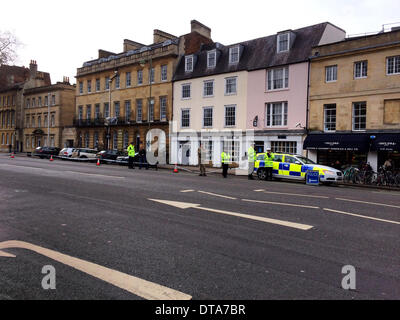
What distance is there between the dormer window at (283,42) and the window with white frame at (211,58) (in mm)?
6656

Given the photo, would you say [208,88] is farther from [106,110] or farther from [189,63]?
[106,110]

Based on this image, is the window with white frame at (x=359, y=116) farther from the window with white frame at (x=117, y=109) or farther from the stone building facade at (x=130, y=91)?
the window with white frame at (x=117, y=109)

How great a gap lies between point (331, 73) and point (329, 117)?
3.13m

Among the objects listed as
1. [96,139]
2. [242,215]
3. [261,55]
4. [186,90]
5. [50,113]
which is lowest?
[242,215]

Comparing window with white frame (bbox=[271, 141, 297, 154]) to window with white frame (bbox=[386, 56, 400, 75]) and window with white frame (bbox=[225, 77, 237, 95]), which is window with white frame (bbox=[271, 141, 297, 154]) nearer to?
window with white frame (bbox=[225, 77, 237, 95])

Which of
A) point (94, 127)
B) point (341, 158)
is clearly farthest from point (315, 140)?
point (94, 127)

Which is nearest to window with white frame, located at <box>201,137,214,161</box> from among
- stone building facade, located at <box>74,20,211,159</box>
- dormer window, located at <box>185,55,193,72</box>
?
stone building facade, located at <box>74,20,211,159</box>

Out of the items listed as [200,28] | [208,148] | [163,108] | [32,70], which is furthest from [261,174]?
[32,70]

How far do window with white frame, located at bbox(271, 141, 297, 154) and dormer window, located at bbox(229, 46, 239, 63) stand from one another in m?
8.80

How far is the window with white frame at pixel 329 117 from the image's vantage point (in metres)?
23.7

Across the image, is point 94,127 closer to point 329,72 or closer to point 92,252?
point 329,72

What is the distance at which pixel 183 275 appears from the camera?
411 cm

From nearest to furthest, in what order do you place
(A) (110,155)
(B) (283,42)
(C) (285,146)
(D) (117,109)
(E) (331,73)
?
(E) (331,73) → (C) (285,146) → (B) (283,42) → (A) (110,155) → (D) (117,109)

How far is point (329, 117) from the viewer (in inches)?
942
